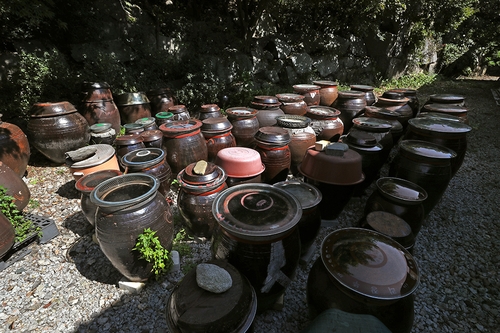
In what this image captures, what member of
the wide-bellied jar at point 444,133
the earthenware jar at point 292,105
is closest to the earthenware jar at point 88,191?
the earthenware jar at point 292,105

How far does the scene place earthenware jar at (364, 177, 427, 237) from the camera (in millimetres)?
3611

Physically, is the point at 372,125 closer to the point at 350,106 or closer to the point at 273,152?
the point at 350,106

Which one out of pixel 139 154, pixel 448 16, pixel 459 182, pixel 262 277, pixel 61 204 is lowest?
pixel 459 182

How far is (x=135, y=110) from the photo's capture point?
25.0 feet

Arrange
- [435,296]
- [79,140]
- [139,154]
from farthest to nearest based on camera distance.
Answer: [79,140]
[139,154]
[435,296]

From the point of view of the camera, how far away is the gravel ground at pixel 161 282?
2938 millimetres

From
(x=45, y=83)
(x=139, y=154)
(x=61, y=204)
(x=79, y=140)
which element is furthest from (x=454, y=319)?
(x=45, y=83)

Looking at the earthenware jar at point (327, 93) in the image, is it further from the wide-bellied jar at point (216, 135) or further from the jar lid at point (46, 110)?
the jar lid at point (46, 110)

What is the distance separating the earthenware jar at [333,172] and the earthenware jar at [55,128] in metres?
5.27

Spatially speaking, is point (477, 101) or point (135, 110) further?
point (477, 101)

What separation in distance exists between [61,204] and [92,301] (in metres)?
2.67

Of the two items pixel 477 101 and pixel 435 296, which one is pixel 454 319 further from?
pixel 477 101

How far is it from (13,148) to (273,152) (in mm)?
5305

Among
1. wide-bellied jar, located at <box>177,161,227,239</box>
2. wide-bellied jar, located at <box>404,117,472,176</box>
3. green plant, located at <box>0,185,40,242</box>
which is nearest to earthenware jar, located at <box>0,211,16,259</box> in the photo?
green plant, located at <box>0,185,40,242</box>
